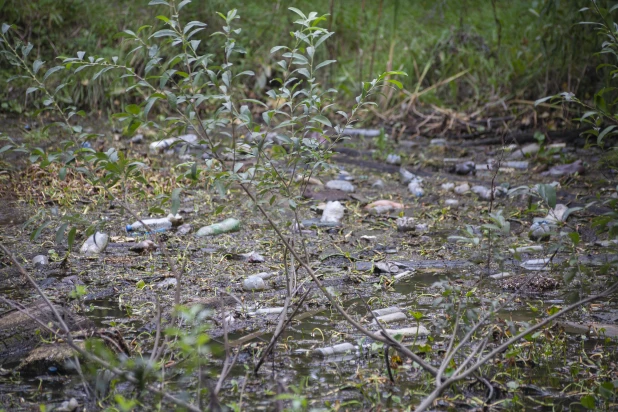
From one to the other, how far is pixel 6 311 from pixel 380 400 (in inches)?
50.2

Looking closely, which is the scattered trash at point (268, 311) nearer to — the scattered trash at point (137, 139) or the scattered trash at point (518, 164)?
the scattered trash at point (518, 164)

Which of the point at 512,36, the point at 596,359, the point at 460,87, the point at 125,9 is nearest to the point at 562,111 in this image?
the point at 460,87

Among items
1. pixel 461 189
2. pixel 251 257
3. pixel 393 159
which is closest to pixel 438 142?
pixel 393 159

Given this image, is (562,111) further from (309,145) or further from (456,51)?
(309,145)

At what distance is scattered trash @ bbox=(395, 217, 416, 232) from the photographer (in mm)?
3469

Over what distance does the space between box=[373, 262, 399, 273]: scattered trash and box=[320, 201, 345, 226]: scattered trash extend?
2.57ft

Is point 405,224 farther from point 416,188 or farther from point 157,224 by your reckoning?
point 157,224

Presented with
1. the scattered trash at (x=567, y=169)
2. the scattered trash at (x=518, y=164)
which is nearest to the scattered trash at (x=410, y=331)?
the scattered trash at (x=567, y=169)

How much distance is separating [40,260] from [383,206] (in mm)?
1925

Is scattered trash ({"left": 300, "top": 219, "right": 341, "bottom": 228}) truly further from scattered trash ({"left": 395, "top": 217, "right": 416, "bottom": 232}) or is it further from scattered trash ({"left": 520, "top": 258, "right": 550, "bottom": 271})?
scattered trash ({"left": 520, "top": 258, "right": 550, "bottom": 271})

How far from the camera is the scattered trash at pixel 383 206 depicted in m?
3.85

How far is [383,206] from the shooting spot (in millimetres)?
3902

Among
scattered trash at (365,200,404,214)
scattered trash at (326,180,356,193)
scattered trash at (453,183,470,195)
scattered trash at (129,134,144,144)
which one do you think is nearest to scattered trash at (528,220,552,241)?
scattered trash at (365,200,404,214)

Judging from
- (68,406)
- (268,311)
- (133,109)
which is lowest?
(268,311)
